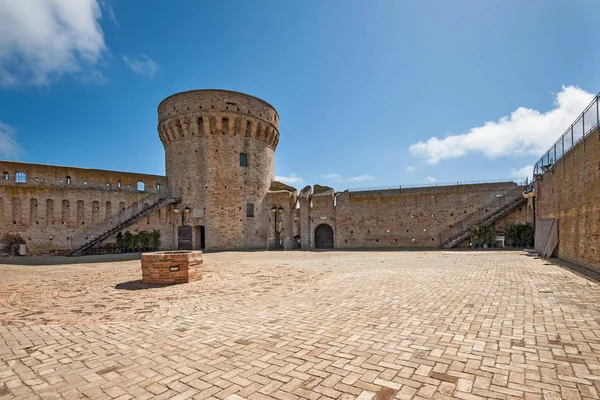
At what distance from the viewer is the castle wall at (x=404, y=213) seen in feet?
77.0

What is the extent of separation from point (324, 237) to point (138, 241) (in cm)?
1524

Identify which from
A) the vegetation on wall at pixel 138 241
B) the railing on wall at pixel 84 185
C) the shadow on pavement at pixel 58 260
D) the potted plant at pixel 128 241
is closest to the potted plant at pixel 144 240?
the vegetation on wall at pixel 138 241

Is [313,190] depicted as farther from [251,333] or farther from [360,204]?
[251,333]

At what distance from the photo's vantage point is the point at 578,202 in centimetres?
1229

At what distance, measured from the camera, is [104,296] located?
7.61 meters

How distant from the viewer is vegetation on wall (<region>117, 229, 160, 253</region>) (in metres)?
24.8

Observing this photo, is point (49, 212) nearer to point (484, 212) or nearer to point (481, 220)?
point (481, 220)

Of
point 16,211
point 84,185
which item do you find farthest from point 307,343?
point 84,185

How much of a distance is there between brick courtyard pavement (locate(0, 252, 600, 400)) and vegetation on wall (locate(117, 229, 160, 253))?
711 inches

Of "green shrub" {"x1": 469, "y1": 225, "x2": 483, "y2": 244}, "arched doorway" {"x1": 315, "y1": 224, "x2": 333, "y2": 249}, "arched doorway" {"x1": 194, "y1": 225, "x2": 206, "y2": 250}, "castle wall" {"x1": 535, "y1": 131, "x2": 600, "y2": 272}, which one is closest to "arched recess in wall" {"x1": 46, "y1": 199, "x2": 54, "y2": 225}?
"arched doorway" {"x1": 194, "y1": 225, "x2": 206, "y2": 250}

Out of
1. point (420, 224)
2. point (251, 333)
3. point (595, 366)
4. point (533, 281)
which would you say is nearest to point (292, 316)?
point (251, 333)

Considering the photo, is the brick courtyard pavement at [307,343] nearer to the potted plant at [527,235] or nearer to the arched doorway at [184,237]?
the potted plant at [527,235]

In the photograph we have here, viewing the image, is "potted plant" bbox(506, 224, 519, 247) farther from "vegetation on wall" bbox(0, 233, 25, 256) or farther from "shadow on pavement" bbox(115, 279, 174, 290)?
"vegetation on wall" bbox(0, 233, 25, 256)

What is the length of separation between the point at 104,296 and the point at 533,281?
36.2 feet
